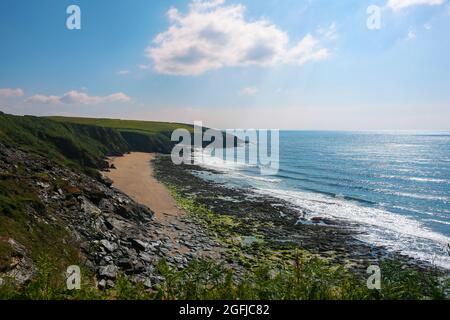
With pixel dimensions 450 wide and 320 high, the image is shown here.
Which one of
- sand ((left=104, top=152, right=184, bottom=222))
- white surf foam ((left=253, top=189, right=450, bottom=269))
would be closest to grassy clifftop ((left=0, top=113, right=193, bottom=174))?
sand ((left=104, top=152, right=184, bottom=222))

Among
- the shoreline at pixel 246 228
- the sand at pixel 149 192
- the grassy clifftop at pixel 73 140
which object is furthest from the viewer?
the grassy clifftop at pixel 73 140

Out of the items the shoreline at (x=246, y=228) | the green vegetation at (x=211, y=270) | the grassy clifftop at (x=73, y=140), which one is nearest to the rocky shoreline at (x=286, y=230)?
the shoreline at (x=246, y=228)

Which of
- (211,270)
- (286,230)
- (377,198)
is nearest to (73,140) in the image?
(286,230)

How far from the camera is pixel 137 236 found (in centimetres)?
2472

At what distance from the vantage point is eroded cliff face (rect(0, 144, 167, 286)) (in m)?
16.3

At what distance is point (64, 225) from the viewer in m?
20.7

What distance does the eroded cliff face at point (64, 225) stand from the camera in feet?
53.4

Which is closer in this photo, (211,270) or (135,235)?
(211,270)

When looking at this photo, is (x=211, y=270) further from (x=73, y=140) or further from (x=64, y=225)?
(x=73, y=140)

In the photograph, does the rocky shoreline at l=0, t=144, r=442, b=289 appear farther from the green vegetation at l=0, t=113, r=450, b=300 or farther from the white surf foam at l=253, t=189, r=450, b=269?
the white surf foam at l=253, t=189, r=450, b=269

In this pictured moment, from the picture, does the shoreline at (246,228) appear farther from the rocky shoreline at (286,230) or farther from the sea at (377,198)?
the sea at (377,198)
